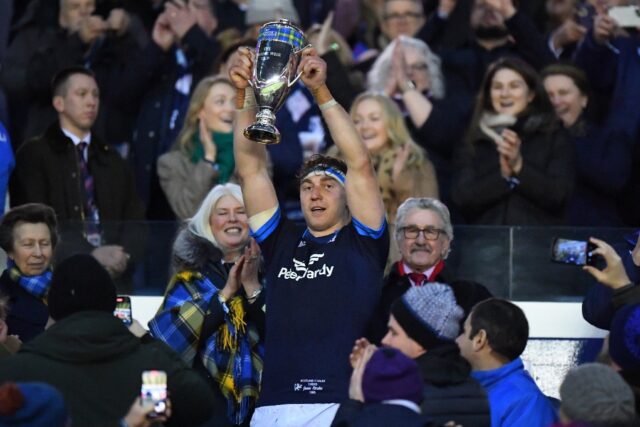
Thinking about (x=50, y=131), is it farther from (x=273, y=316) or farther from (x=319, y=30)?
(x=273, y=316)

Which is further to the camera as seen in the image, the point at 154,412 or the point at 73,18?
the point at 73,18

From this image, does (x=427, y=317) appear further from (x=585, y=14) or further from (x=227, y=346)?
(x=585, y=14)

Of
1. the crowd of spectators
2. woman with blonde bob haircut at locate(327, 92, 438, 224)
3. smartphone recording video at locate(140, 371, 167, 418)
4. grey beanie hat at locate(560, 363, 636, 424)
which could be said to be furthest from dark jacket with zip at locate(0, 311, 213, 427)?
woman with blonde bob haircut at locate(327, 92, 438, 224)

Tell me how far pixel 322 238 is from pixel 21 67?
497 cm

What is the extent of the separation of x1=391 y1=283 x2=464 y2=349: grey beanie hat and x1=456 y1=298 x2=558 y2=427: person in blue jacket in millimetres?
428

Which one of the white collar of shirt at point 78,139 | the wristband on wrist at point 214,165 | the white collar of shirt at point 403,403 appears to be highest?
the white collar of shirt at point 78,139

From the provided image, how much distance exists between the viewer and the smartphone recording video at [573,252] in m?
8.38

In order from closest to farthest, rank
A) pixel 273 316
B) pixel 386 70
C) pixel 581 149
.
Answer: pixel 273 316
pixel 581 149
pixel 386 70

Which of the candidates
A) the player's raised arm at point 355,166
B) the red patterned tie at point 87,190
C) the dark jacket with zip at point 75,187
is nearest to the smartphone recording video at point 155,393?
the player's raised arm at point 355,166

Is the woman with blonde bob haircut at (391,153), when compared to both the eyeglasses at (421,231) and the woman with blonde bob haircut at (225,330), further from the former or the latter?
the woman with blonde bob haircut at (225,330)

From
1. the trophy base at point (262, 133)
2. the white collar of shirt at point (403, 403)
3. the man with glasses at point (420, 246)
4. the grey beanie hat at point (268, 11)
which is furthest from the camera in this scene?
the grey beanie hat at point (268, 11)

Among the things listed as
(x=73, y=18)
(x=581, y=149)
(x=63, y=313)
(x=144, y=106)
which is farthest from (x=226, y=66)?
(x=63, y=313)

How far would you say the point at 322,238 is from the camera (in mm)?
7902

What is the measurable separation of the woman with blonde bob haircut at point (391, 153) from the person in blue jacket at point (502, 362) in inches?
110
